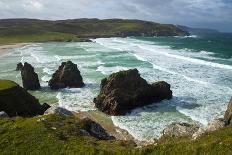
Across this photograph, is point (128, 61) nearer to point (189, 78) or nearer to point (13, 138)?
point (189, 78)

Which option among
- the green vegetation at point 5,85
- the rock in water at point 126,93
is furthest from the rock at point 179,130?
the green vegetation at point 5,85

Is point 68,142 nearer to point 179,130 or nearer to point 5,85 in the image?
point 179,130

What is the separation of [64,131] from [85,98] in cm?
2743

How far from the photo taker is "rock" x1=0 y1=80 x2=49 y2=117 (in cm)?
3444

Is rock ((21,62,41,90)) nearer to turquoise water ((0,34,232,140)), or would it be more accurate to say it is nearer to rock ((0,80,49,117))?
turquoise water ((0,34,232,140))

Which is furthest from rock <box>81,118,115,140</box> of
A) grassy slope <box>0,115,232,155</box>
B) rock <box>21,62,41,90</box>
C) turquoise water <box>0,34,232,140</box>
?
rock <box>21,62,41,90</box>

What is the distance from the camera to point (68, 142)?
67.1ft

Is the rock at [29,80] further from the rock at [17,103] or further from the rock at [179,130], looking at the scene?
the rock at [179,130]

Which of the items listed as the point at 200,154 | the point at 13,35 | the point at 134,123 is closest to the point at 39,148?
the point at 200,154

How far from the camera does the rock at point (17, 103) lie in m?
34.4

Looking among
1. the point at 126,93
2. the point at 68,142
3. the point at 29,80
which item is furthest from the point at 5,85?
the point at 29,80

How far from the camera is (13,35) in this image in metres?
191

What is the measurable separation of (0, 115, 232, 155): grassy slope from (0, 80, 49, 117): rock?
11.4 meters

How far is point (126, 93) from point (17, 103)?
1353 centimetres
